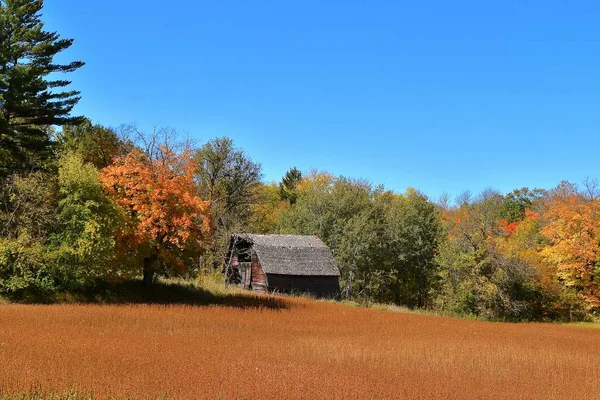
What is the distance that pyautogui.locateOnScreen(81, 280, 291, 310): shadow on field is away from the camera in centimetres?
2893

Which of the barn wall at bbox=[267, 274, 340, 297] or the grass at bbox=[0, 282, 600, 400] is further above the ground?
the barn wall at bbox=[267, 274, 340, 297]

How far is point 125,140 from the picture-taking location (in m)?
46.6

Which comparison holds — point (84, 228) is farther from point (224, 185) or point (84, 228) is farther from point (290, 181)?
point (290, 181)

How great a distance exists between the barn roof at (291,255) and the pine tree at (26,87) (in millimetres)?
18485

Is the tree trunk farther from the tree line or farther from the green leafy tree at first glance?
the green leafy tree

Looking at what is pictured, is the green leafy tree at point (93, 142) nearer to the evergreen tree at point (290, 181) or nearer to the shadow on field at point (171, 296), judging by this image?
the shadow on field at point (171, 296)

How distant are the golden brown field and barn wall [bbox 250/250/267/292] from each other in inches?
694

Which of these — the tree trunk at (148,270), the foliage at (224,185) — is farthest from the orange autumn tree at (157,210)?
the foliage at (224,185)

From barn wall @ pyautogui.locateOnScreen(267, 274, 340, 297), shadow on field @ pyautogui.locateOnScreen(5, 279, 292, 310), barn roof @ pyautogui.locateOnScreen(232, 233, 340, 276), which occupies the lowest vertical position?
shadow on field @ pyautogui.locateOnScreen(5, 279, 292, 310)

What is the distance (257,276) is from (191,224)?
17.1 m

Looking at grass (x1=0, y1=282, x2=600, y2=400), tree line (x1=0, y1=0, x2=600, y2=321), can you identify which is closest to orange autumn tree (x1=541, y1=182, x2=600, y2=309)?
tree line (x1=0, y1=0, x2=600, y2=321)

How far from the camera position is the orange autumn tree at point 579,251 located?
4272 cm

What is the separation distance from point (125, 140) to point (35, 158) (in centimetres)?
1406

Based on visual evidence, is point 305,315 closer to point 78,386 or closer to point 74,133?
point 78,386
